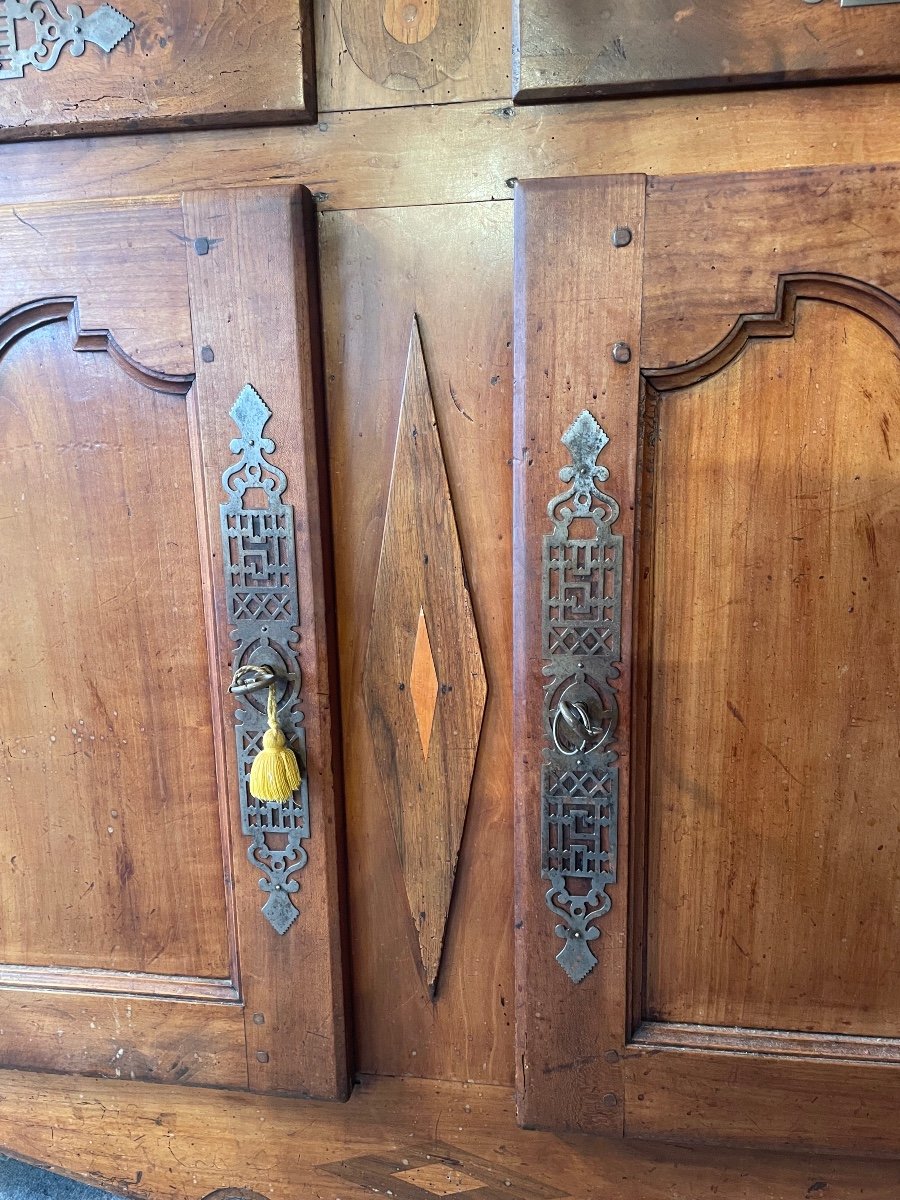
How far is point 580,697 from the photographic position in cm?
62

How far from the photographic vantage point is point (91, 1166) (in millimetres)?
802

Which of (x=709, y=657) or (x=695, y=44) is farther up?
(x=695, y=44)

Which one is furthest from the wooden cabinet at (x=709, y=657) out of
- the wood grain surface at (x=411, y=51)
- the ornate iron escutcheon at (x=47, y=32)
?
the ornate iron escutcheon at (x=47, y=32)

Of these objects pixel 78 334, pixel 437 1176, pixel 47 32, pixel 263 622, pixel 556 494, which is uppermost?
pixel 47 32

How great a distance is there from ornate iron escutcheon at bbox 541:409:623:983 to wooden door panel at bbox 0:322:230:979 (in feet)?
1.02

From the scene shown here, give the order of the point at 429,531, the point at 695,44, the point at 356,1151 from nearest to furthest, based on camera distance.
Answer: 1. the point at 695,44
2. the point at 429,531
3. the point at 356,1151

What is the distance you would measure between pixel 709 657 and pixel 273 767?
371mm

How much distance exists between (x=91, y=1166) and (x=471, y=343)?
2.98ft

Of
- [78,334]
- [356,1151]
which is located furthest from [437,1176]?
[78,334]

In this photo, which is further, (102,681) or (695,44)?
(102,681)

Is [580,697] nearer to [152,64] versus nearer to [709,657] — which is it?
[709,657]

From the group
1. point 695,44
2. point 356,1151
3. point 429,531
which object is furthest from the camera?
point 356,1151

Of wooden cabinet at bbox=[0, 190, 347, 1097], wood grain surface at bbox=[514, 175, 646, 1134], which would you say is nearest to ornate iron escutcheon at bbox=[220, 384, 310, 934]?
wooden cabinet at bbox=[0, 190, 347, 1097]

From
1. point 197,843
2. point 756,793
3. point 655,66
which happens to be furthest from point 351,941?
point 655,66
